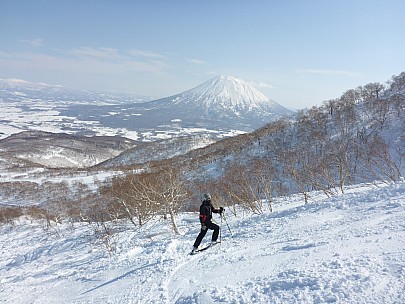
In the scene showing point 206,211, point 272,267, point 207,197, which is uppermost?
point 207,197

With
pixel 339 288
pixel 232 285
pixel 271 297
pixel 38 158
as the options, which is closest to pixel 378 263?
pixel 339 288

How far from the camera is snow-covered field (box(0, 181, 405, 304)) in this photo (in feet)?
17.6

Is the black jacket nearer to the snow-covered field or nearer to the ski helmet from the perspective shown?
the ski helmet

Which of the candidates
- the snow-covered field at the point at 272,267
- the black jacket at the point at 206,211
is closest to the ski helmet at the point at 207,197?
the black jacket at the point at 206,211

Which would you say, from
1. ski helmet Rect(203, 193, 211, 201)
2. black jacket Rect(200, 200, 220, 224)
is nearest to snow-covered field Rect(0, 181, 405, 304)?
black jacket Rect(200, 200, 220, 224)

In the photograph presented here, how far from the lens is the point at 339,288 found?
16.9 feet

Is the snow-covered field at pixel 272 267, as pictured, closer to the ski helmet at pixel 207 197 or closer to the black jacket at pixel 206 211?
the black jacket at pixel 206 211

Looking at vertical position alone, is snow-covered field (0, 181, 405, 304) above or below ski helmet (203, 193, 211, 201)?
below

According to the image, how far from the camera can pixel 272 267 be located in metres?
6.67

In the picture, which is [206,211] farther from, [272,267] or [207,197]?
[272,267]

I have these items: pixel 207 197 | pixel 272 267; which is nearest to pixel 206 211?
pixel 207 197

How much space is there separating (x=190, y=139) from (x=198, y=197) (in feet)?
320

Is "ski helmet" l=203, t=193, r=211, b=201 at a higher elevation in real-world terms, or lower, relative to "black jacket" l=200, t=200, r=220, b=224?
higher

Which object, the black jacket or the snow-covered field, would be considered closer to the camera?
the snow-covered field
